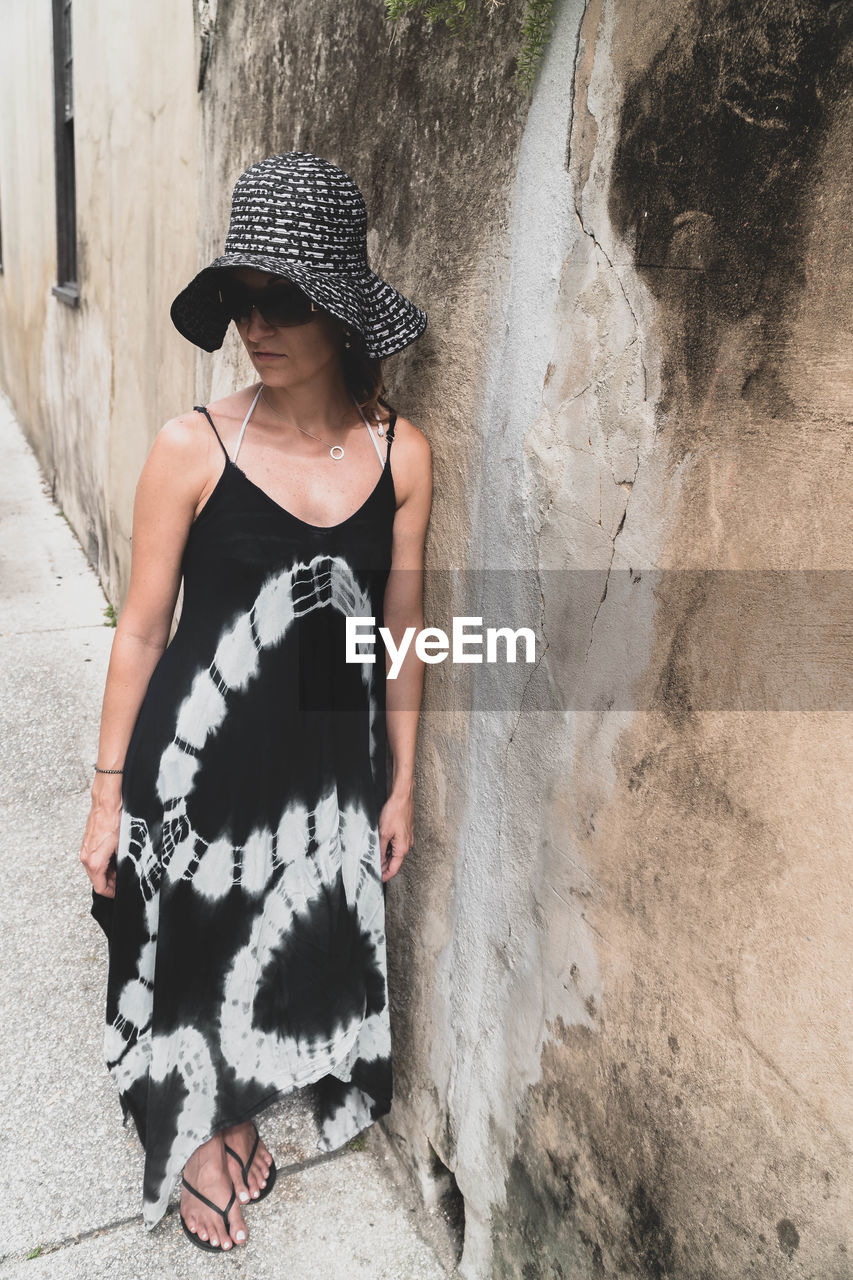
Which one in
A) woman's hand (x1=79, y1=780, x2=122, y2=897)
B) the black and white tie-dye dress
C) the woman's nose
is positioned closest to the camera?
the woman's nose

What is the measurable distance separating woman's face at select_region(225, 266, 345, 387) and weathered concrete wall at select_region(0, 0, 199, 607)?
2256mm

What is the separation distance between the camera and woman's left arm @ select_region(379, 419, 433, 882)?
1754 millimetres

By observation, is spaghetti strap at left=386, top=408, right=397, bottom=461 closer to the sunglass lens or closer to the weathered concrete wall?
the sunglass lens

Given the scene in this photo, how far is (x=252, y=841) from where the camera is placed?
184 centimetres

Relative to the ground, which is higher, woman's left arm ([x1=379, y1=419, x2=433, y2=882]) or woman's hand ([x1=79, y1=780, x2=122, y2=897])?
woman's left arm ([x1=379, y1=419, x2=433, y2=882])

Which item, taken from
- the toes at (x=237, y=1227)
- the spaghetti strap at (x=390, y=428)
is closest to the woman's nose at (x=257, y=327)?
the spaghetti strap at (x=390, y=428)

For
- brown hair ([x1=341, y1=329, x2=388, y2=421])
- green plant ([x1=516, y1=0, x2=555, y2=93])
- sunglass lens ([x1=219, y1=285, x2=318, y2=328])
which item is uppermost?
green plant ([x1=516, y1=0, x2=555, y2=93])

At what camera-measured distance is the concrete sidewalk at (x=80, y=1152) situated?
193 cm

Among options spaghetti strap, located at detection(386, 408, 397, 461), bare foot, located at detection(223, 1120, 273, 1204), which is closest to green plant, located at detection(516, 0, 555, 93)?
spaghetti strap, located at detection(386, 408, 397, 461)

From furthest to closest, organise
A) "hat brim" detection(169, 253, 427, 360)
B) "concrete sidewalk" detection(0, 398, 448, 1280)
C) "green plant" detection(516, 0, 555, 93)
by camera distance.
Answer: "concrete sidewalk" detection(0, 398, 448, 1280) < "hat brim" detection(169, 253, 427, 360) < "green plant" detection(516, 0, 555, 93)

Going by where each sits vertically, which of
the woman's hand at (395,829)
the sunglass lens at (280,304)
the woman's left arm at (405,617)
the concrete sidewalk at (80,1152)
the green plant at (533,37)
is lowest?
the concrete sidewalk at (80,1152)

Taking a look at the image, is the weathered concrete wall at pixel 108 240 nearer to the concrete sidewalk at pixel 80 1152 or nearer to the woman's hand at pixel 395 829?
the concrete sidewalk at pixel 80 1152

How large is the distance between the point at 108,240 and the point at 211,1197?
4.70 meters

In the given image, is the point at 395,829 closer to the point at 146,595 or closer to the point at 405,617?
the point at 405,617
